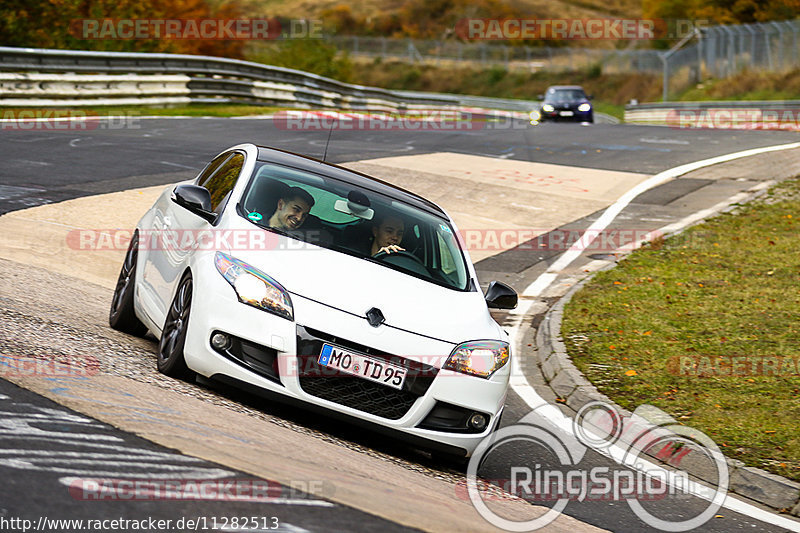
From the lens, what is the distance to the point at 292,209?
22.7 feet

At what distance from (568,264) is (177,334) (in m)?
8.25

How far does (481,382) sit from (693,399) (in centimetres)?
282

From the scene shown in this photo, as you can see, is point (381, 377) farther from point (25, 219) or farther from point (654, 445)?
point (25, 219)

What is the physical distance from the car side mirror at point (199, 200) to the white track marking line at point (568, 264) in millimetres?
2989

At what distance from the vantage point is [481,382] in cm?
601

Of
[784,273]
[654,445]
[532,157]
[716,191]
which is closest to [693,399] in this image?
[654,445]

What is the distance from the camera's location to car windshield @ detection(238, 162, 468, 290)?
6754 millimetres

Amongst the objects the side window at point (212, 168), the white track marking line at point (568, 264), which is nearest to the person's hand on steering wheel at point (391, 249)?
the side window at point (212, 168)

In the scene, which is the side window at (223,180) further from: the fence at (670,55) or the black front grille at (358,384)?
the fence at (670,55)

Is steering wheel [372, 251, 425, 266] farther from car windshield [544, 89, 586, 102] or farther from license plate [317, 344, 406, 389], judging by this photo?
car windshield [544, 89, 586, 102]

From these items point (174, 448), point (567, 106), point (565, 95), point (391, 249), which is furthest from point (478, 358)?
point (565, 95)

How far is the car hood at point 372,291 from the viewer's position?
5.89 meters

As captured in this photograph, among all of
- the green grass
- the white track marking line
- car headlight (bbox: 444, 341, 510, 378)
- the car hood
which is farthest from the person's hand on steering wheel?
the green grass

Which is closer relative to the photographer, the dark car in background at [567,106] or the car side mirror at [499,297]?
the car side mirror at [499,297]
